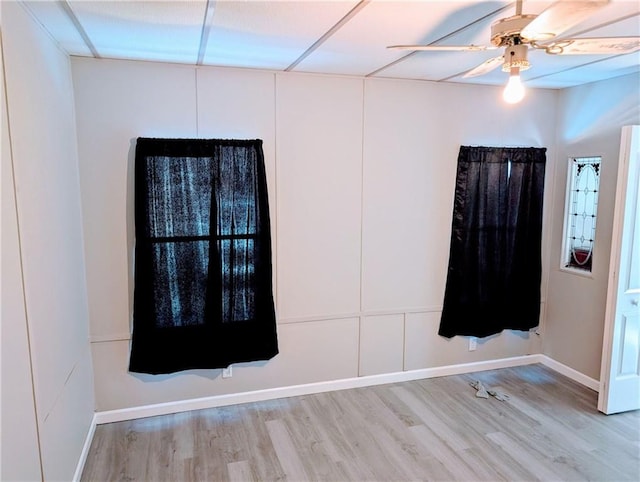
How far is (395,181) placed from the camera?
12.2ft

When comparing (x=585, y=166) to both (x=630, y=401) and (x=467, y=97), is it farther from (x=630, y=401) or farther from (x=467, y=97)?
(x=630, y=401)

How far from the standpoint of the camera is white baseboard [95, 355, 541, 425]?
329cm

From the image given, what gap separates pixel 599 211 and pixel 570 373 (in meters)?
1.50

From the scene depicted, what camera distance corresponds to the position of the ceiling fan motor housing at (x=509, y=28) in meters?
1.75

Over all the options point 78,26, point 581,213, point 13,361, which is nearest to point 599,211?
point 581,213

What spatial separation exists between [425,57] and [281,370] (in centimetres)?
259

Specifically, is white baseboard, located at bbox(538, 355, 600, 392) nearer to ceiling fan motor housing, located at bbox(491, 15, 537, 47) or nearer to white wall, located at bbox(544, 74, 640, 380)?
white wall, located at bbox(544, 74, 640, 380)

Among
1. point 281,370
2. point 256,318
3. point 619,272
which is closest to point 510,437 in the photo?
point 619,272

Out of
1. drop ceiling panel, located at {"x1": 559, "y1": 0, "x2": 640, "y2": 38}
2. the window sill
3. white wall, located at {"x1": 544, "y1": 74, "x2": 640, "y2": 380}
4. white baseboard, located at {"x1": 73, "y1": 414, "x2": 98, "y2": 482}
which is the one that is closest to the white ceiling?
drop ceiling panel, located at {"x1": 559, "y1": 0, "x2": 640, "y2": 38}

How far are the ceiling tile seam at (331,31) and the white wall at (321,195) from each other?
0.38 meters

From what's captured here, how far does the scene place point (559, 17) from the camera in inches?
58.6

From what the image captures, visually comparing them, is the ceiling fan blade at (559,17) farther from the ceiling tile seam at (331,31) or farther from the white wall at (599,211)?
the white wall at (599,211)

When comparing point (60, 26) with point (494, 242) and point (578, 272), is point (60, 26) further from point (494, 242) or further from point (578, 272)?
point (578, 272)

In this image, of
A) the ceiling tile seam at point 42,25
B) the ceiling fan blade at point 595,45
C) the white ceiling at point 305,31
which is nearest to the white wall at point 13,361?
the ceiling tile seam at point 42,25
